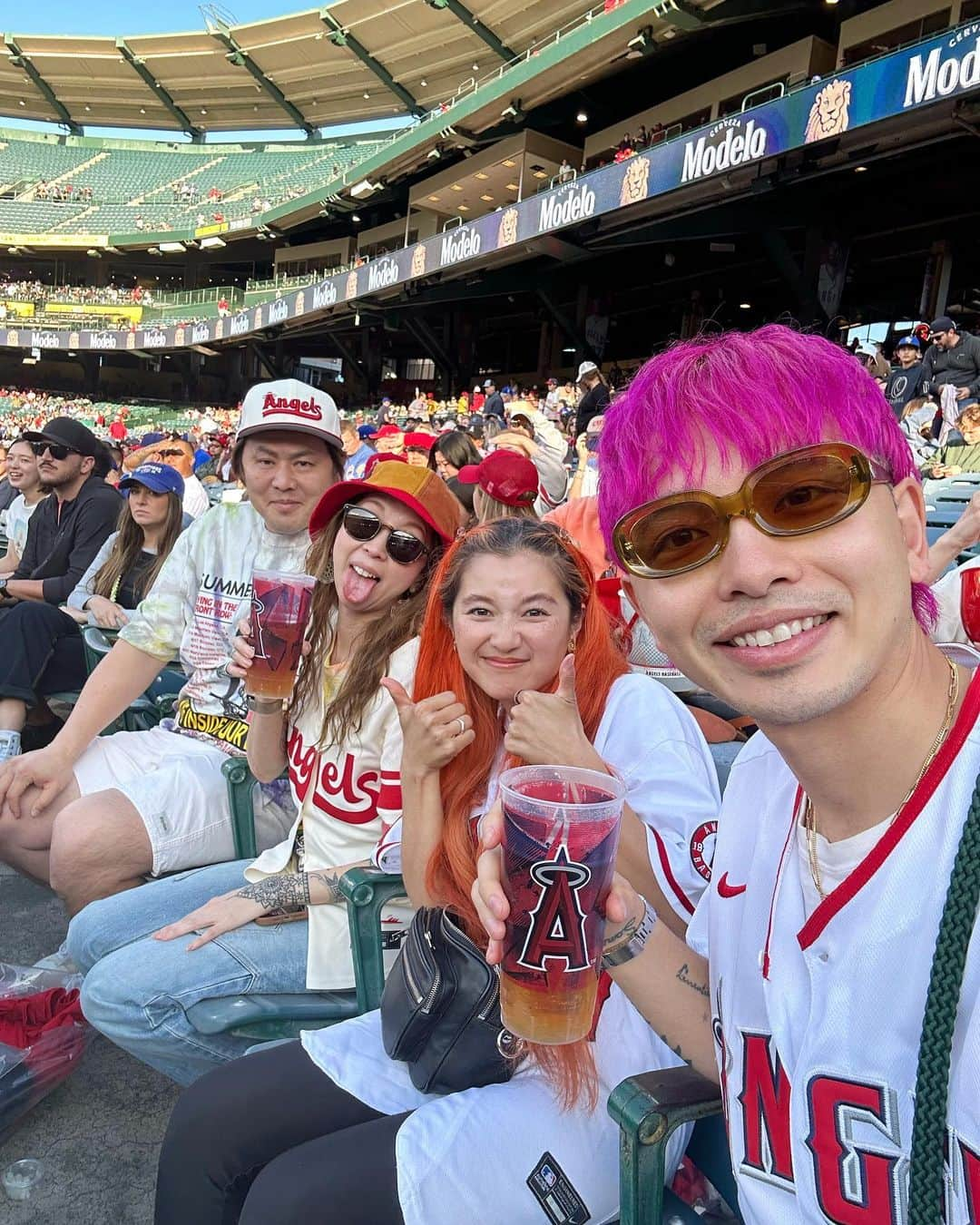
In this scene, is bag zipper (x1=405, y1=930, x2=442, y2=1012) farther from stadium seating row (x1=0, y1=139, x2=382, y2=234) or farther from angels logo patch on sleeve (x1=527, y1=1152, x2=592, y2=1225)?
stadium seating row (x1=0, y1=139, x2=382, y2=234)

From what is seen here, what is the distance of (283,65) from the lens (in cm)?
3278

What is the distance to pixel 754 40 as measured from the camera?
16.5m

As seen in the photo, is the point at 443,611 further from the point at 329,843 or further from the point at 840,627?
the point at 840,627

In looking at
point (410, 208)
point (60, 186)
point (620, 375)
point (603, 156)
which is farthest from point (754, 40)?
point (60, 186)

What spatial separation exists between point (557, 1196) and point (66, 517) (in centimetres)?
427

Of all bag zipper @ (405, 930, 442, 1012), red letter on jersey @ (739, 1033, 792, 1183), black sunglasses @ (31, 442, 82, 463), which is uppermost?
black sunglasses @ (31, 442, 82, 463)

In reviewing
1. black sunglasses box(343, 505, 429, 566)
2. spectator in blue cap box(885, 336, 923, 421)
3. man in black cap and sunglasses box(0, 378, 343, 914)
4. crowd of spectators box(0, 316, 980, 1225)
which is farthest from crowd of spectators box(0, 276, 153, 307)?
black sunglasses box(343, 505, 429, 566)

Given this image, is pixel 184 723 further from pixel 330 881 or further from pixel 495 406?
pixel 495 406

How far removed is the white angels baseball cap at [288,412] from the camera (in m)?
2.56

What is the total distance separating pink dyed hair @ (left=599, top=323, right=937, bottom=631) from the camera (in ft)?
3.00

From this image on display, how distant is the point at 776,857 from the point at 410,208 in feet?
94.8

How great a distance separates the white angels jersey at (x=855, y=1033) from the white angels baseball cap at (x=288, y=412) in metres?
1.98

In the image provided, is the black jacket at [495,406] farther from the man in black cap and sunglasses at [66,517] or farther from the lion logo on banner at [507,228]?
the man in black cap and sunglasses at [66,517]

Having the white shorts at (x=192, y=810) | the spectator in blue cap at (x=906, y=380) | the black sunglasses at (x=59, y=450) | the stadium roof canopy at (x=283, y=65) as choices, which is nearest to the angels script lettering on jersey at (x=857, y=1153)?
the white shorts at (x=192, y=810)
